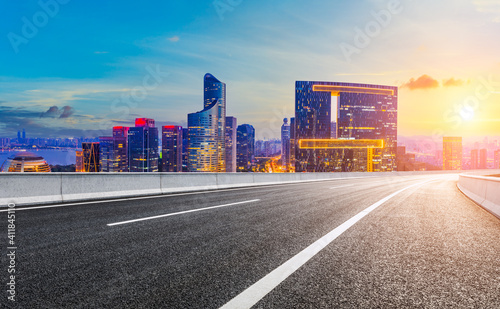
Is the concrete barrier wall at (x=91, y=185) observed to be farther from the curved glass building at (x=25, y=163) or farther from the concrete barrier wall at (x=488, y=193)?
the curved glass building at (x=25, y=163)

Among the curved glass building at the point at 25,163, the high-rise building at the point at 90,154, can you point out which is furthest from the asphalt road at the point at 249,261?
the high-rise building at the point at 90,154

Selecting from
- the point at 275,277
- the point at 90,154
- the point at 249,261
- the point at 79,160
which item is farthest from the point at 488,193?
the point at 79,160

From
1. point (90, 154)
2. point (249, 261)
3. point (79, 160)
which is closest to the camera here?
point (249, 261)

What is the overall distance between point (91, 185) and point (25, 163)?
95351 millimetres

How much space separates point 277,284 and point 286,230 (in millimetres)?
2534

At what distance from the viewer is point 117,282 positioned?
2951mm

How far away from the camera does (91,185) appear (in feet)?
31.4

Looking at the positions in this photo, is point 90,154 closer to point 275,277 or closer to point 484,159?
point 275,277

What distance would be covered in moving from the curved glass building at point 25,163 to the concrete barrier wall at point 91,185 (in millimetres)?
89663

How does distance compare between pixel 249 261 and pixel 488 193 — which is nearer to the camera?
pixel 249 261

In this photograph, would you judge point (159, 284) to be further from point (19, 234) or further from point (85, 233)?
point (19, 234)

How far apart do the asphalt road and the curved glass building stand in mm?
95722

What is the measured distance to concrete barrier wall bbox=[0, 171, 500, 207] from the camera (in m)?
8.04

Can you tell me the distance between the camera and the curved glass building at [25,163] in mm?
84581
